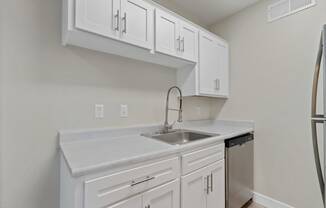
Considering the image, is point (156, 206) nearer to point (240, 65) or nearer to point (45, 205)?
point (45, 205)

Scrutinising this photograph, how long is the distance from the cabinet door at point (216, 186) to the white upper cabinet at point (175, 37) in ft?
4.06

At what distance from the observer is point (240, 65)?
242cm

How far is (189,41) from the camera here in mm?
1971

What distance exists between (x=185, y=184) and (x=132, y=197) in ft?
1.65

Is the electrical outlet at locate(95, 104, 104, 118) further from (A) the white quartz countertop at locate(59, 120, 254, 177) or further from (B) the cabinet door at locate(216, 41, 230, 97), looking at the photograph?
(B) the cabinet door at locate(216, 41, 230, 97)

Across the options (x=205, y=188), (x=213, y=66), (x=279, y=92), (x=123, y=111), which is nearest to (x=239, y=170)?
(x=205, y=188)

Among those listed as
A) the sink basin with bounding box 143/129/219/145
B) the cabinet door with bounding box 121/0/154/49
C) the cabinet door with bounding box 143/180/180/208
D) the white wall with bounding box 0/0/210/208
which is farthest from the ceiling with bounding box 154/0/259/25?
the cabinet door with bounding box 143/180/180/208

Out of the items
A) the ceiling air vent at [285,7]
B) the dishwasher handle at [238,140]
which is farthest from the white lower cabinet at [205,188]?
the ceiling air vent at [285,7]

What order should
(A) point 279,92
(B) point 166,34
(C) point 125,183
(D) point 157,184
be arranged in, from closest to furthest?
1. (C) point 125,183
2. (D) point 157,184
3. (B) point 166,34
4. (A) point 279,92

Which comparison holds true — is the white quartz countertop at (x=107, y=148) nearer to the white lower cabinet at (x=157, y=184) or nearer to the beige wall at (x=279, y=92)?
the white lower cabinet at (x=157, y=184)

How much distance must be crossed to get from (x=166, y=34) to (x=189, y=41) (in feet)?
1.23

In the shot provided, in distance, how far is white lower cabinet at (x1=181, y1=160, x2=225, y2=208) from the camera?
1.37 m

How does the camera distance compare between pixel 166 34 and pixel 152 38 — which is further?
pixel 166 34

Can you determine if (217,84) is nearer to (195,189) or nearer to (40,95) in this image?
(195,189)
